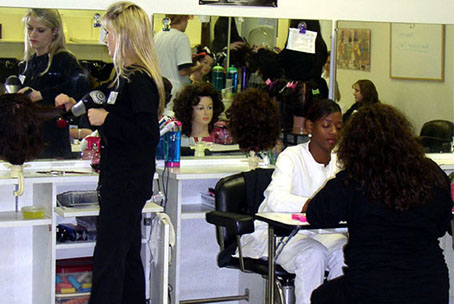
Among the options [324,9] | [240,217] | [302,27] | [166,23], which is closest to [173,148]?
[166,23]

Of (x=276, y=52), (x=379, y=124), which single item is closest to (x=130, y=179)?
(x=379, y=124)

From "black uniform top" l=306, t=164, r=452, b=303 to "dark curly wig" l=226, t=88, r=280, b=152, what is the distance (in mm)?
1631

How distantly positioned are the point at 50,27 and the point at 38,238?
1.10m

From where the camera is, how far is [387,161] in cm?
256

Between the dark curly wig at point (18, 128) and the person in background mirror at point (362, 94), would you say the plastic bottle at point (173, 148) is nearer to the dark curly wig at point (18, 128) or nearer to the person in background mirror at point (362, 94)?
the dark curly wig at point (18, 128)

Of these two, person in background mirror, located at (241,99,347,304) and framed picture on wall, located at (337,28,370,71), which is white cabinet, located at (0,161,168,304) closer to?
person in background mirror, located at (241,99,347,304)

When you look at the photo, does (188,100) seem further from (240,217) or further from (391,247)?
(391,247)

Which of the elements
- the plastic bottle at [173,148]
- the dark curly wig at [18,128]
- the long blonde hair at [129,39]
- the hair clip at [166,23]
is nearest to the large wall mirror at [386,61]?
the hair clip at [166,23]

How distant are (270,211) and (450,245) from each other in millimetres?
1687

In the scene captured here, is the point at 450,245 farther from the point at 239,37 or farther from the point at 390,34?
the point at 239,37

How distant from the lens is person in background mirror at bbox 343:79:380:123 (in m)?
4.52

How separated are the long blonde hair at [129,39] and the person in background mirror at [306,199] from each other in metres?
0.76

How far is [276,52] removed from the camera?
433 cm

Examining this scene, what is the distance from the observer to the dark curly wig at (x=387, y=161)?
8.30 ft
